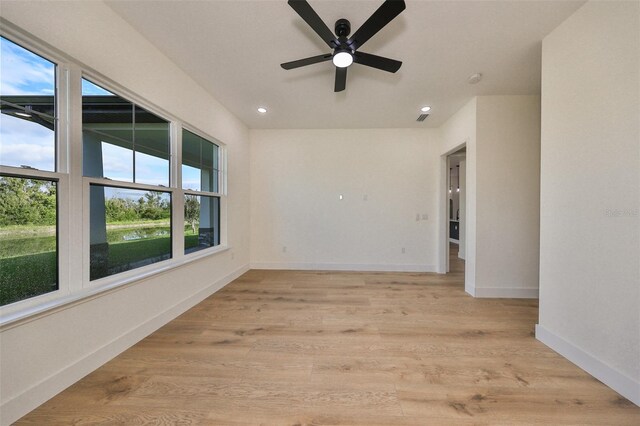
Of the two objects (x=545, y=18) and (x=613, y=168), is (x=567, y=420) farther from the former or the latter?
(x=545, y=18)

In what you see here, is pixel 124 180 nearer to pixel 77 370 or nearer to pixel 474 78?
pixel 77 370

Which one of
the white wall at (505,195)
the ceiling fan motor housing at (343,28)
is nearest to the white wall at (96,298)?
the ceiling fan motor housing at (343,28)

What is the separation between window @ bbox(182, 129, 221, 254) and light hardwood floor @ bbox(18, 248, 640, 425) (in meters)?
1.07

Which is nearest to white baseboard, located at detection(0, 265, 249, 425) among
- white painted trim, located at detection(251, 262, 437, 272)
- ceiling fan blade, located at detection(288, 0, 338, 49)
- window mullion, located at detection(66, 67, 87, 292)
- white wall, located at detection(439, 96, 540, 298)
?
window mullion, located at detection(66, 67, 87, 292)

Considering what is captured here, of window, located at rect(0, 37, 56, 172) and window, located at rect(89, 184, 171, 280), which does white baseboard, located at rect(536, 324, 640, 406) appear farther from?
window, located at rect(0, 37, 56, 172)

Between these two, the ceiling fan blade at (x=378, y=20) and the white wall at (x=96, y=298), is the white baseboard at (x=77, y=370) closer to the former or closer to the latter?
the white wall at (x=96, y=298)

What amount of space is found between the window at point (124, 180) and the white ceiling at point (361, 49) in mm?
796

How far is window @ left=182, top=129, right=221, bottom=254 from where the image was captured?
3.00 meters

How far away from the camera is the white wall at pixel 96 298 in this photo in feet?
4.45

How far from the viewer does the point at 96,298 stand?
177 cm

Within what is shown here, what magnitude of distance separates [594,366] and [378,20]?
306 centimetres

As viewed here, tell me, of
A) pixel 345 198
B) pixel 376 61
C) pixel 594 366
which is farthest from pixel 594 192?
pixel 345 198

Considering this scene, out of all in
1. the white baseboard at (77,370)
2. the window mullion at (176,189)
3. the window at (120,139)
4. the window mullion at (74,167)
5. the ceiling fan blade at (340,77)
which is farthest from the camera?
the window mullion at (176,189)

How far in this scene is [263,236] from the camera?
482cm
